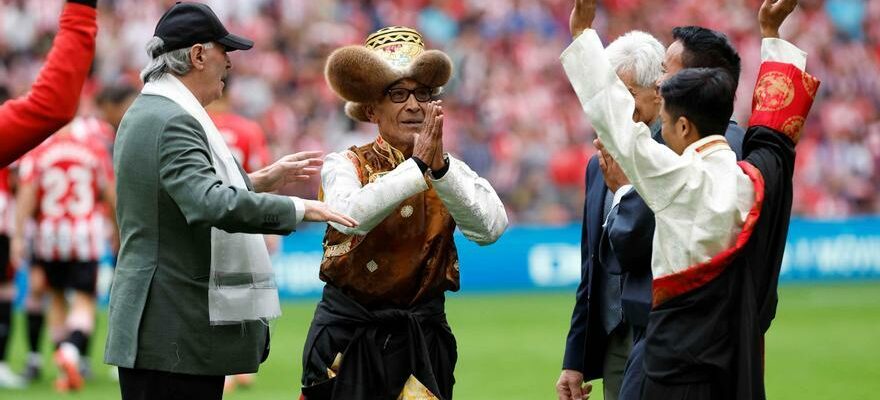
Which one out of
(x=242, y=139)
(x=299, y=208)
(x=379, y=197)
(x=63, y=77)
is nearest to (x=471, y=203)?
(x=379, y=197)

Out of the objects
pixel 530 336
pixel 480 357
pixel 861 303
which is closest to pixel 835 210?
pixel 861 303

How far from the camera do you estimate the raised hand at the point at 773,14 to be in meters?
4.46

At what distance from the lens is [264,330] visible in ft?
16.8

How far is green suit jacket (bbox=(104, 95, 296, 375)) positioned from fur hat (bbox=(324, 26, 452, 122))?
2.40ft

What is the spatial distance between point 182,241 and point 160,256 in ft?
0.32

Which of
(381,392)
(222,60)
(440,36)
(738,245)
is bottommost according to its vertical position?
(381,392)

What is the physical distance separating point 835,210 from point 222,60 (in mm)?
16259

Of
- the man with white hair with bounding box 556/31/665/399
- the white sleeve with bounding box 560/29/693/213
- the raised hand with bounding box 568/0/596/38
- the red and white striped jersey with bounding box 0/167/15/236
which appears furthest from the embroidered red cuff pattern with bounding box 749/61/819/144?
the red and white striped jersey with bounding box 0/167/15/236

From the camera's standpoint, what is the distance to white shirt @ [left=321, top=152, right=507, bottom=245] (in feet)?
16.2

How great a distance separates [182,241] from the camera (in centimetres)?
480

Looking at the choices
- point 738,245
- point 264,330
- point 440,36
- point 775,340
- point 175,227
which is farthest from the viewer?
point 440,36

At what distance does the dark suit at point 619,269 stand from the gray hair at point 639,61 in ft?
0.67

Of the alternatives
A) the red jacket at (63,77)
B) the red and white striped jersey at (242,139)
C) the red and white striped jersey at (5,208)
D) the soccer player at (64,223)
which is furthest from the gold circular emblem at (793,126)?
the red and white striped jersey at (5,208)

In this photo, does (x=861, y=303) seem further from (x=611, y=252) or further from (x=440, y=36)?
(x=611, y=252)
